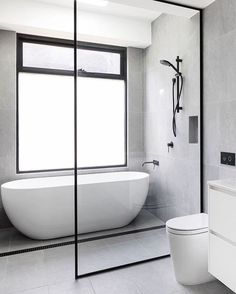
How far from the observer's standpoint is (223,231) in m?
1.67

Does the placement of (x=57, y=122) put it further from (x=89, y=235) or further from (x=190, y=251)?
(x=190, y=251)

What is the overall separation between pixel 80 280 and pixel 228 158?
5.54 feet

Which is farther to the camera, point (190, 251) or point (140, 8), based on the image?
point (140, 8)

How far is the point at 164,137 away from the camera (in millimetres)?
2807

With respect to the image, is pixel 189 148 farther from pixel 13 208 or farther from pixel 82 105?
pixel 13 208

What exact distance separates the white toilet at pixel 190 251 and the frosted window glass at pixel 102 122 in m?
1.05

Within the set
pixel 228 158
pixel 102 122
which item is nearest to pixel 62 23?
pixel 102 122

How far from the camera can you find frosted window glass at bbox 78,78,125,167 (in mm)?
2500

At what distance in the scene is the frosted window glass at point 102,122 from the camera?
2500 mm

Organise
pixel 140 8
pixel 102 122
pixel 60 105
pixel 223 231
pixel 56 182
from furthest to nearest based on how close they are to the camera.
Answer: pixel 60 105 < pixel 56 182 < pixel 102 122 < pixel 140 8 < pixel 223 231

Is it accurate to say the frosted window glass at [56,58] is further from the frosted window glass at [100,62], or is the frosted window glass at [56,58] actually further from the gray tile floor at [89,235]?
the gray tile floor at [89,235]

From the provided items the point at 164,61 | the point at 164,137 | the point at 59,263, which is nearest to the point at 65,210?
the point at 59,263

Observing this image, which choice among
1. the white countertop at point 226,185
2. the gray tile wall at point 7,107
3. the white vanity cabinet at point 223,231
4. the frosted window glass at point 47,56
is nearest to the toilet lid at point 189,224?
the white vanity cabinet at point 223,231

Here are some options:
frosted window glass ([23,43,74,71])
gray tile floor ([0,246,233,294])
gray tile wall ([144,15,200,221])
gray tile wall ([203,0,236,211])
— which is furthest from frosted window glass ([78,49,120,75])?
gray tile floor ([0,246,233,294])
